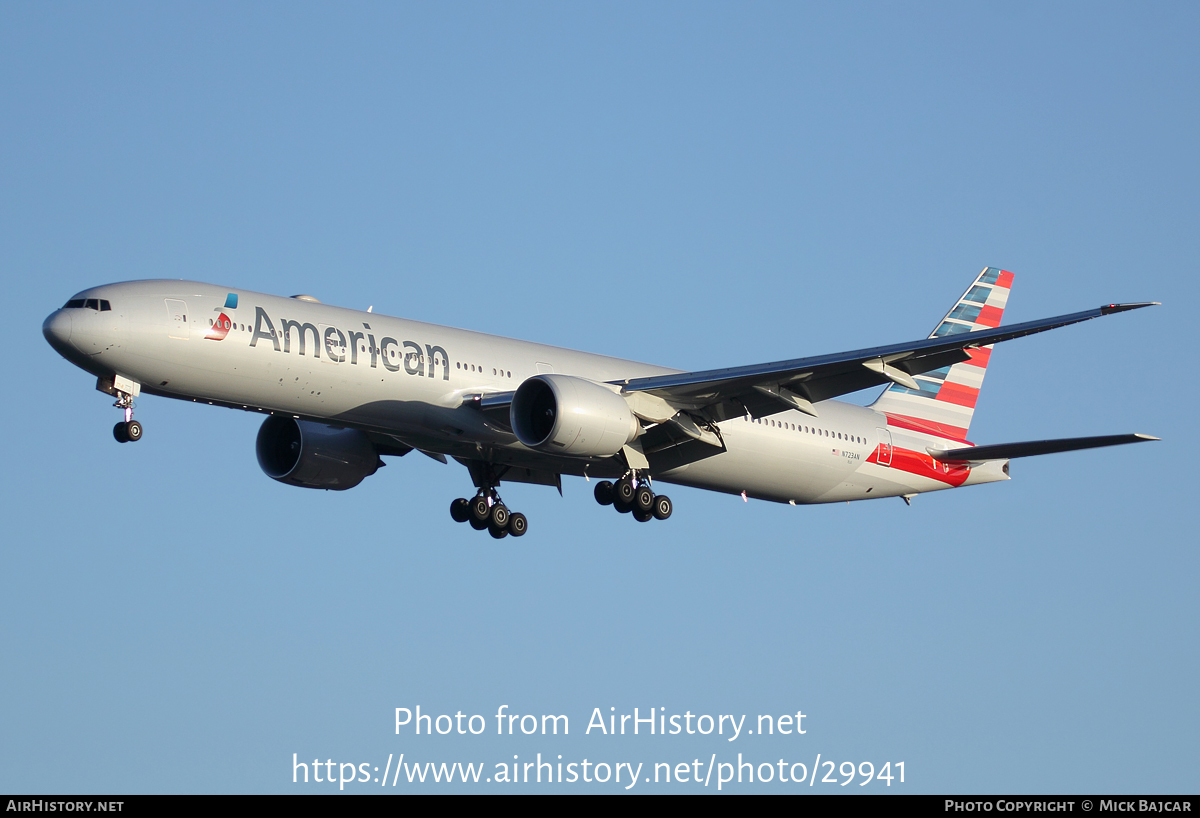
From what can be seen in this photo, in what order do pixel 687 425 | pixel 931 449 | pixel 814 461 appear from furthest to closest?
1. pixel 931 449
2. pixel 814 461
3. pixel 687 425

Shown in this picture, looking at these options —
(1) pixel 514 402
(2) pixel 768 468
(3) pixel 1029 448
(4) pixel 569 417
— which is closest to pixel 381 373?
(1) pixel 514 402

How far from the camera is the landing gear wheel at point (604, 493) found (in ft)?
123

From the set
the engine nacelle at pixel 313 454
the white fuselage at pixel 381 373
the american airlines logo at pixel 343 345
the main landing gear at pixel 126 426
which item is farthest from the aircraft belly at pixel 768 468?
the main landing gear at pixel 126 426

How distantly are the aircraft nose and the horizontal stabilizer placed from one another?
23.7 meters

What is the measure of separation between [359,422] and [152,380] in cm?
491

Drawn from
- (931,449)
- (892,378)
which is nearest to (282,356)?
(892,378)

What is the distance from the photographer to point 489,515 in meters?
39.5

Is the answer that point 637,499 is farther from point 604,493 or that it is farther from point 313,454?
point 313,454

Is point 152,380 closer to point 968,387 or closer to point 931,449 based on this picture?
point 931,449

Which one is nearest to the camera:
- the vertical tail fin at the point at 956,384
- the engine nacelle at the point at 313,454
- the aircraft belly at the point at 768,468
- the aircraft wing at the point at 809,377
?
the aircraft wing at the point at 809,377

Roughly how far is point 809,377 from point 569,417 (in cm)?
590

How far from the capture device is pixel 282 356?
32.0 meters

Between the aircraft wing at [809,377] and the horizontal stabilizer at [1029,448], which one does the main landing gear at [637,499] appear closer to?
the aircraft wing at [809,377]

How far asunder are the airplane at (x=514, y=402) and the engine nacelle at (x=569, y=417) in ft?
0.15
